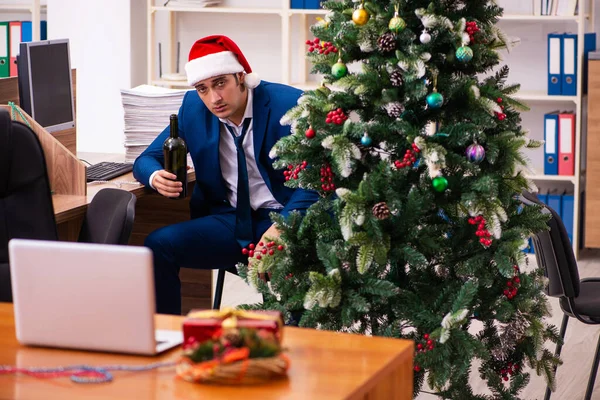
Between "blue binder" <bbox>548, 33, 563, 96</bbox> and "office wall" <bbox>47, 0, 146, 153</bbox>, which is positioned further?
"office wall" <bbox>47, 0, 146, 153</bbox>

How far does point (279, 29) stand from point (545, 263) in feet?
10.9

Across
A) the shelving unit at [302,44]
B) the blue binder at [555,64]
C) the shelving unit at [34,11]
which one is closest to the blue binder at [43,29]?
the shelving unit at [34,11]

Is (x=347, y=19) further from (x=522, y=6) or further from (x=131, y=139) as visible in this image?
(x=522, y=6)

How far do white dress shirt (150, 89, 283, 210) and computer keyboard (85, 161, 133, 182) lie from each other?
36 centimetres

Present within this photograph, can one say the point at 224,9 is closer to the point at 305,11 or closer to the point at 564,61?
the point at 305,11

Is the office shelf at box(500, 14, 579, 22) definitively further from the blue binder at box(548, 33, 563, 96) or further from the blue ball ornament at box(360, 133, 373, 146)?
the blue ball ornament at box(360, 133, 373, 146)

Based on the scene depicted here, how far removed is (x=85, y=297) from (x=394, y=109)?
3.81 feet

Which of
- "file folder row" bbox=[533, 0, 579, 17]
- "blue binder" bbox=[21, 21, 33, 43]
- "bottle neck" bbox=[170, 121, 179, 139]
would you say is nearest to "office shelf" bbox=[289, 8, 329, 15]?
"file folder row" bbox=[533, 0, 579, 17]

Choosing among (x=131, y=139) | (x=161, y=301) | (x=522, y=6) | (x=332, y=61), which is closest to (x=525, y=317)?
(x=332, y=61)

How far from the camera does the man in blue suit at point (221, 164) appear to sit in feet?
10.7

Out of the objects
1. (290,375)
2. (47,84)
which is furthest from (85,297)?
(47,84)

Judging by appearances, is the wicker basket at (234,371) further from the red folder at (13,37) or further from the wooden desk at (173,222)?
the red folder at (13,37)

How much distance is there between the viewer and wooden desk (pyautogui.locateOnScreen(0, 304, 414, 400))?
146 cm

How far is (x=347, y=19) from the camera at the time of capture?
262 centimetres
